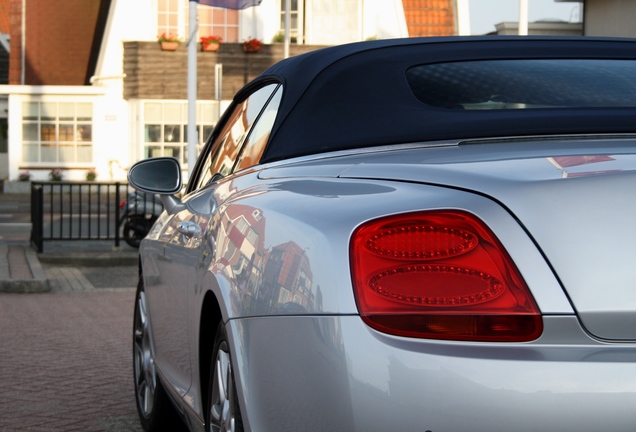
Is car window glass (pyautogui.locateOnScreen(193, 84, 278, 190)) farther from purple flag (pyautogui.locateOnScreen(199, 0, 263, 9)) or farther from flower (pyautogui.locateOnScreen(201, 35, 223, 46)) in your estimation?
flower (pyautogui.locateOnScreen(201, 35, 223, 46))

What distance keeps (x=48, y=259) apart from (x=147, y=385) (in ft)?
35.6

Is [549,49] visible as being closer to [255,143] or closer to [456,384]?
[255,143]

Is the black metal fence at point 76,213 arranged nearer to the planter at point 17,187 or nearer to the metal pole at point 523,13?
the metal pole at point 523,13

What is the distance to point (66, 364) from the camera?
7.05m

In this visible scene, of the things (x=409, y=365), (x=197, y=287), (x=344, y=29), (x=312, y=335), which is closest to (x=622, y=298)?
(x=409, y=365)

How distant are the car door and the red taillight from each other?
1.19 metres

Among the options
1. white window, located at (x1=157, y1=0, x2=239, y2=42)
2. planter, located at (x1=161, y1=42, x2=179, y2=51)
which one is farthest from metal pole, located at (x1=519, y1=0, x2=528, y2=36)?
planter, located at (x1=161, y1=42, x2=179, y2=51)

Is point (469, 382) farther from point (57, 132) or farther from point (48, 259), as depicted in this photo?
point (57, 132)

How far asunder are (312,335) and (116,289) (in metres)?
10.4

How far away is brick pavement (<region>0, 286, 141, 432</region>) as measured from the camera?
17.8 feet

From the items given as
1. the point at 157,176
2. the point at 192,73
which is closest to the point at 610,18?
the point at 192,73

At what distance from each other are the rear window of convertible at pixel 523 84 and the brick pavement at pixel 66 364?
2.53 m

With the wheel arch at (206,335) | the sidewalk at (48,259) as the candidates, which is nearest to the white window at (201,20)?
the sidewalk at (48,259)

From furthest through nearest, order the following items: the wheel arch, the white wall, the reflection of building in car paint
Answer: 1. the white wall
2. the wheel arch
3. the reflection of building in car paint
